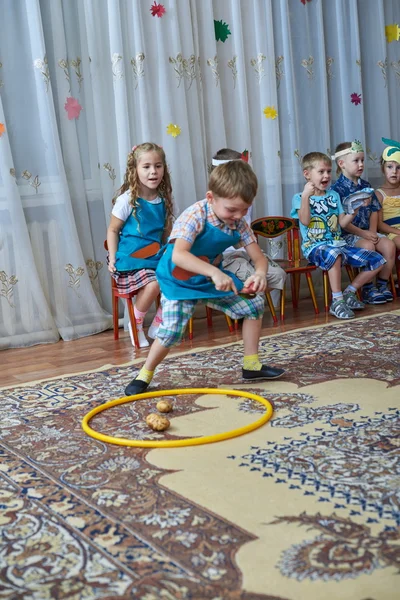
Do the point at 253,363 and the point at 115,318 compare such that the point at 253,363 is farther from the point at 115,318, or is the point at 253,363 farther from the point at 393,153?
the point at 393,153

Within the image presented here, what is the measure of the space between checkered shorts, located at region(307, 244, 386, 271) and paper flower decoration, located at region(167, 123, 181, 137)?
1100mm

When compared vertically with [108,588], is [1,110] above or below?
above

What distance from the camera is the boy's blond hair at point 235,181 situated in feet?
8.25

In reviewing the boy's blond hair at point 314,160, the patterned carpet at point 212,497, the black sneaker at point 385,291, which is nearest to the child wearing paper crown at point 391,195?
the black sneaker at point 385,291

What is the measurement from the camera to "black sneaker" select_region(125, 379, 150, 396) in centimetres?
278

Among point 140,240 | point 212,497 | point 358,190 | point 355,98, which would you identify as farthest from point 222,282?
point 355,98

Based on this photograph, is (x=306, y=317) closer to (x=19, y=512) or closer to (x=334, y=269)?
(x=334, y=269)

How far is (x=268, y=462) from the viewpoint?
6.59 feet

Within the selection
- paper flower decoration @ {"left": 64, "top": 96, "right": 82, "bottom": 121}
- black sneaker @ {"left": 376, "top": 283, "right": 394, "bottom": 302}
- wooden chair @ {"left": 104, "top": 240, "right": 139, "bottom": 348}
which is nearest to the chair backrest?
black sneaker @ {"left": 376, "top": 283, "right": 394, "bottom": 302}

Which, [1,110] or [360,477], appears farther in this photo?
[1,110]

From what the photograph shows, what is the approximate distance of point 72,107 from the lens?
4.18 m

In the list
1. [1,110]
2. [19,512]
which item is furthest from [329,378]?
[1,110]

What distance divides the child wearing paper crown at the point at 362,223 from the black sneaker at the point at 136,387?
2.28m

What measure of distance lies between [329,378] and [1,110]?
230 cm
